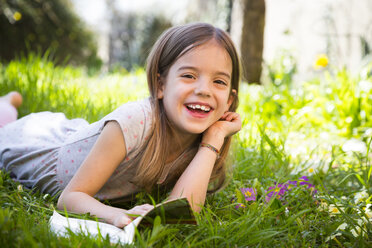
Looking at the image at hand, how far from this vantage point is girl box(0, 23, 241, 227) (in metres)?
1.51

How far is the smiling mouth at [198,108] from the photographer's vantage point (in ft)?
5.37

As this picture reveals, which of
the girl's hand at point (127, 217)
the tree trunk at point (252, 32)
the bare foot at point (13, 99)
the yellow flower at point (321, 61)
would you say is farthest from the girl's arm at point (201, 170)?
the tree trunk at point (252, 32)

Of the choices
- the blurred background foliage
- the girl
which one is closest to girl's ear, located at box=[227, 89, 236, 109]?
the girl

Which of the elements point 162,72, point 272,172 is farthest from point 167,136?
point 272,172

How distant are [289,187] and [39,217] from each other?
1107 mm

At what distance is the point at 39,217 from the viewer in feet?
4.59

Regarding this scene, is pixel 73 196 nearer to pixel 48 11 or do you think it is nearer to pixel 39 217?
pixel 39 217

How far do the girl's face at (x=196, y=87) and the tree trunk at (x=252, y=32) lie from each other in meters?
3.83

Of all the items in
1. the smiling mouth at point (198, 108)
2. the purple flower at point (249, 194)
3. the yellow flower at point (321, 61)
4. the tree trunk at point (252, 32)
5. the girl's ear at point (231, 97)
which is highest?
the tree trunk at point (252, 32)

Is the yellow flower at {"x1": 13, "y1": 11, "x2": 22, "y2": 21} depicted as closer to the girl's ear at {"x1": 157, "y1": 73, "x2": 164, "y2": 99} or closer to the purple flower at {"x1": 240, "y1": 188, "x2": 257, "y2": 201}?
the girl's ear at {"x1": 157, "y1": 73, "x2": 164, "y2": 99}

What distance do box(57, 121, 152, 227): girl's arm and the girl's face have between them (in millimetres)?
285

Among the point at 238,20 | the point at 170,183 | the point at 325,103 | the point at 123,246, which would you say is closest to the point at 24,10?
the point at 238,20

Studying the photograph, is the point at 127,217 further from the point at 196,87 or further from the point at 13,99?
the point at 13,99

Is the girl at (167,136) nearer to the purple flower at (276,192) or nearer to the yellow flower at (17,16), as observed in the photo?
the purple flower at (276,192)
